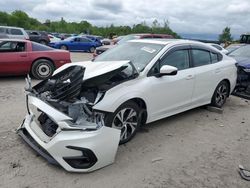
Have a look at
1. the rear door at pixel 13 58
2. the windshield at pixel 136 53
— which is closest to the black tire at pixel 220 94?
the windshield at pixel 136 53

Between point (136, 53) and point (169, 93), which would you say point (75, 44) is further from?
point (169, 93)

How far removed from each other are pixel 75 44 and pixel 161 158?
21.6m

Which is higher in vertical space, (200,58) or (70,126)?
(200,58)

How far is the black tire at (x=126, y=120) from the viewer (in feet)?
13.7

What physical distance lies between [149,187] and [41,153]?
1.46m

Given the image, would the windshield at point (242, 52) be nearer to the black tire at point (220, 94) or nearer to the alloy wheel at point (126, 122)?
the black tire at point (220, 94)

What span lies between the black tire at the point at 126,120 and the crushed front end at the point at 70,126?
30cm

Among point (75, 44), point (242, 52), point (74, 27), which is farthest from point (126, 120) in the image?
point (74, 27)

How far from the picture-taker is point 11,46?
899 centimetres

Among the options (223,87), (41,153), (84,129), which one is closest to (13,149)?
(41,153)

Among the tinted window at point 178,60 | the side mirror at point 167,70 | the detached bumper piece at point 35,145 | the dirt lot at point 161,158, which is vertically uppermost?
the tinted window at point 178,60

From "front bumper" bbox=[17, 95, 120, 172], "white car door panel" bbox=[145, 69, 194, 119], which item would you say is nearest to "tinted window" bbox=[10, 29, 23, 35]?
"white car door panel" bbox=[145, 69, 194, 119]

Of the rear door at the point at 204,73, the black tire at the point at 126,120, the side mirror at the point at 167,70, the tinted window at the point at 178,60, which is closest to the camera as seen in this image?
the black tire at the point at 126,120

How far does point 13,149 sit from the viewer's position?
421 centimetres
